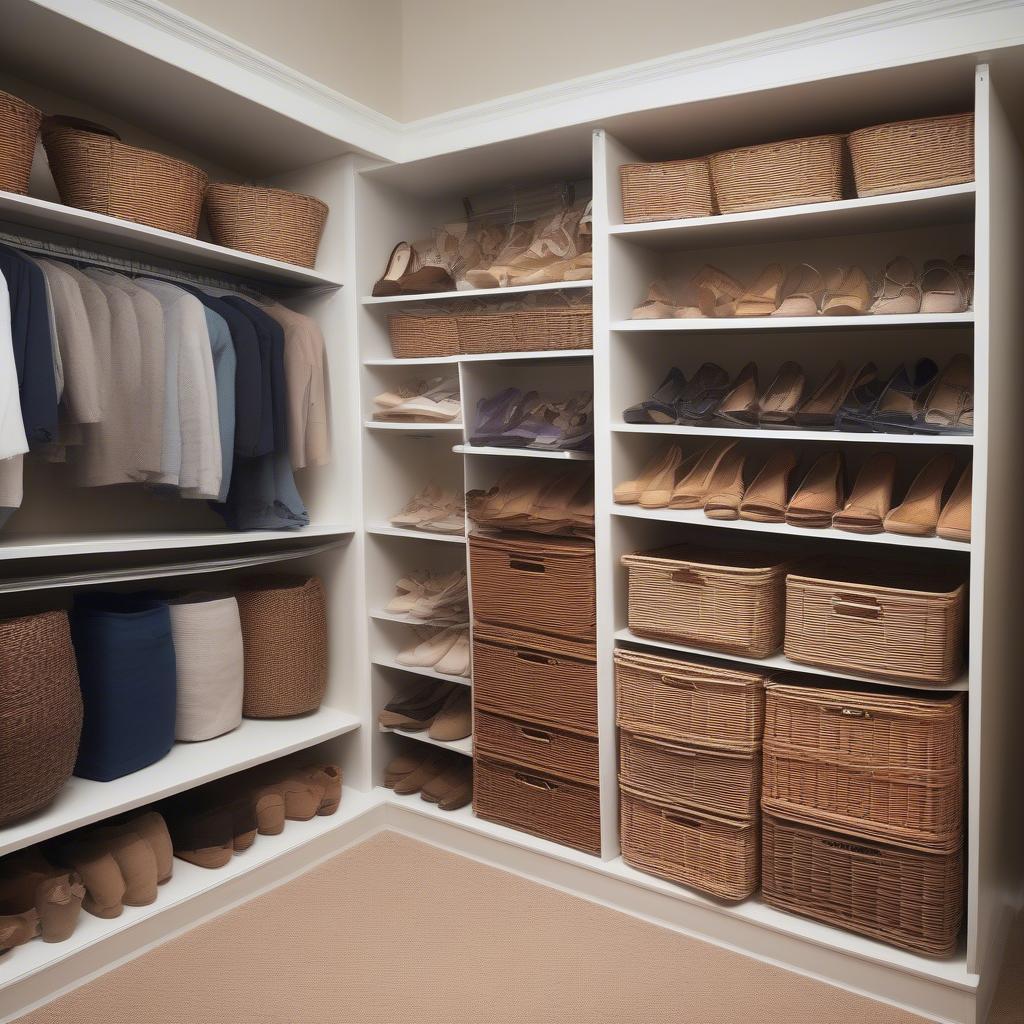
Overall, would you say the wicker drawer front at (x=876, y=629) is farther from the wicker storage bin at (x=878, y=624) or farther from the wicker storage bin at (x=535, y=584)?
the wicker storage bin at (x=535, y=584)

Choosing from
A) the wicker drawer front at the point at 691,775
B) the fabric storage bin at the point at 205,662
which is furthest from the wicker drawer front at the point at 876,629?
the fabric storage bin at the point at 205,662

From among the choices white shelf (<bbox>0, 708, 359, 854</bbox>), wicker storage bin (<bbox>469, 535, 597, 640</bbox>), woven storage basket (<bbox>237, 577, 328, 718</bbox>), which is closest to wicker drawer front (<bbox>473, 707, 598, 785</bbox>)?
wicker storage bin (<bbox>469, 535, 597, 640</bbox>)

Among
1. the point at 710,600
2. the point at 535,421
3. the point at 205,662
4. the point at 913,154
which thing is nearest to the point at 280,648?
the point at 205,662

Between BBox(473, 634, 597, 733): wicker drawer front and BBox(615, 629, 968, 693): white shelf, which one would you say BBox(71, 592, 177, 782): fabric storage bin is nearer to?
BBox(473, 634, 597, 733): wicker drawer front

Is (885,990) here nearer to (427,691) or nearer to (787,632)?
(787,632)

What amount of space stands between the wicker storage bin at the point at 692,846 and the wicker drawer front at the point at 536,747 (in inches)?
6.1

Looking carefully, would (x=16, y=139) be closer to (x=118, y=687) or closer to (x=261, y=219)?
(x=261, y=219)

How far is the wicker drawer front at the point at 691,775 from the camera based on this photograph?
233 centimetres

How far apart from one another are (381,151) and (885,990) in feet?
9.03

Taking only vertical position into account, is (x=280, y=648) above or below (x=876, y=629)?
below

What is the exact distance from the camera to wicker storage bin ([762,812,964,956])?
2066 millimetres

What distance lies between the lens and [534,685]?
271 cm

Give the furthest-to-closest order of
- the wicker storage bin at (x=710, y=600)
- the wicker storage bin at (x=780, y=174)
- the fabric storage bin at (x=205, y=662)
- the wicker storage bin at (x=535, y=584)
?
the fabric storage bin at (x=205, y=662) < the wicker storage bin at (x=535, y=584) < the wicker storage bin at (x=710, y=600) < the wicker storage bin at (x=780, y=174)

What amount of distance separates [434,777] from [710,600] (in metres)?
1.26
